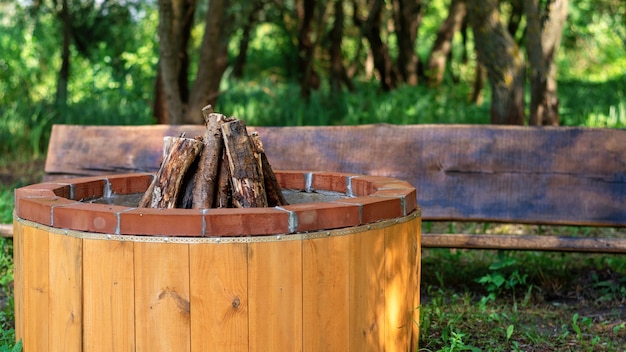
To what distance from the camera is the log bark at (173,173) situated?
9.65 ft

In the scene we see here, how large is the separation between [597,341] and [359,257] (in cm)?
153

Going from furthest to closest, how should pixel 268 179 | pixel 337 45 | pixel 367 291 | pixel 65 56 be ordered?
pixel 337 45 → pixel 65 56 → pixel 268 179 → pixel 367 291

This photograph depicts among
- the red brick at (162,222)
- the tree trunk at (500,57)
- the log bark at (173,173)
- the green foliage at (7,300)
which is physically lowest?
the green foliage at (7,300)

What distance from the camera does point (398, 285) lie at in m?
2.82

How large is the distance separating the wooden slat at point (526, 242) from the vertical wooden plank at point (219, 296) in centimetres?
182

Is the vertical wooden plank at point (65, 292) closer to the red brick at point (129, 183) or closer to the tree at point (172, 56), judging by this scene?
the red brick at point (129, 183)

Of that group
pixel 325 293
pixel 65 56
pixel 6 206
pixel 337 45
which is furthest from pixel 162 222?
pixel 337 45

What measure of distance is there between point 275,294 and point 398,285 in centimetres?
56

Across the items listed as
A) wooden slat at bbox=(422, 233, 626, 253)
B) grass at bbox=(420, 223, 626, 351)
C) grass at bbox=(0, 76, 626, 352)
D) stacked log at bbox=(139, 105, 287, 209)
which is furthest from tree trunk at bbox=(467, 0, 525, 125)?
stacked log at bbox=(139, 105, 287, 209)

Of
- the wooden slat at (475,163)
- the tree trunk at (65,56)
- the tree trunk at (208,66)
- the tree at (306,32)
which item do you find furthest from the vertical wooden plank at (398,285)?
the tree at (306,32)

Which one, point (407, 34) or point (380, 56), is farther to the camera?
point (380, 56)

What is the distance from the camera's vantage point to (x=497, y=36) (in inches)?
257

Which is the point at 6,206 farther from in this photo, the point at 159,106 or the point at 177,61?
the point at 159,106

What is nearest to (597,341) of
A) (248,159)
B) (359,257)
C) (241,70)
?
(359,257)
